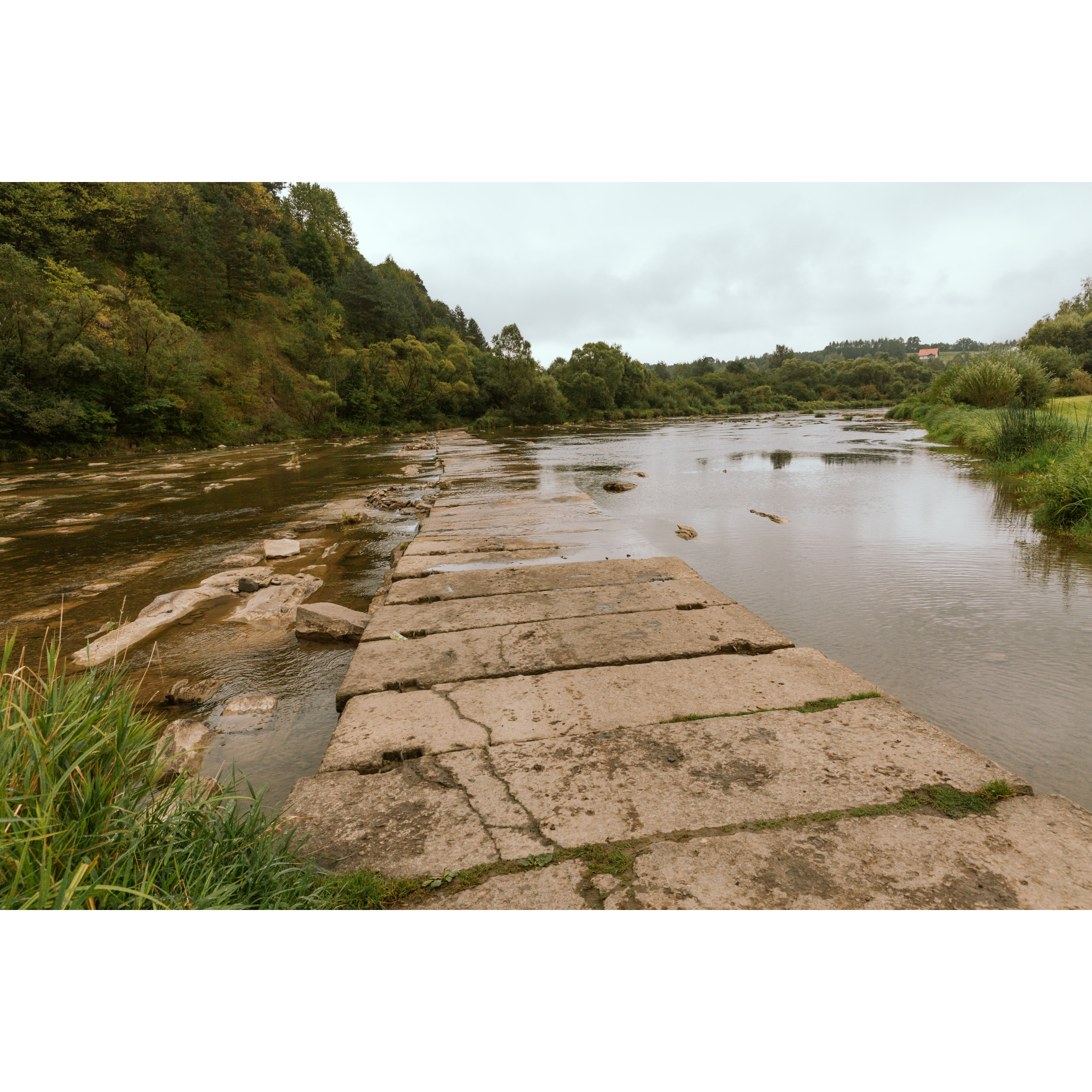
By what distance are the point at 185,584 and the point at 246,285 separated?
152 feet

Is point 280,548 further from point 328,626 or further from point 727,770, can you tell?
point 727,770

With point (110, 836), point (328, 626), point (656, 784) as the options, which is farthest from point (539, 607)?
point (110, 836)

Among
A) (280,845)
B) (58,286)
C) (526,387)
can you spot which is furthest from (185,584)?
(526,387)

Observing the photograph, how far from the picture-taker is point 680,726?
7.80 ft

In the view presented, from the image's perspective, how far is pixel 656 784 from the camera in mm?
2014

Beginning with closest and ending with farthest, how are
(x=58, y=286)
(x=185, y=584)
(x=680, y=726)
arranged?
(x=680, y=726), (x=185, y=584), (x=58, y=286)

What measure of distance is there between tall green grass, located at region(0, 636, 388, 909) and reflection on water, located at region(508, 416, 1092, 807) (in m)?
2.79

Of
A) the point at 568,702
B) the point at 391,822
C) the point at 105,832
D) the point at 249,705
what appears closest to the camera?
the point at 105,832

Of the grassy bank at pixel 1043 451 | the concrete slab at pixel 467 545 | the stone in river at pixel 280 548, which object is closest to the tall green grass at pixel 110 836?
the concrete slab at pixel 467 545

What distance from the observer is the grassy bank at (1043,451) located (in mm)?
6246

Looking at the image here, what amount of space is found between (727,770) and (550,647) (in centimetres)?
135

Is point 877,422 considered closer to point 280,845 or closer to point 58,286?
point 280,845

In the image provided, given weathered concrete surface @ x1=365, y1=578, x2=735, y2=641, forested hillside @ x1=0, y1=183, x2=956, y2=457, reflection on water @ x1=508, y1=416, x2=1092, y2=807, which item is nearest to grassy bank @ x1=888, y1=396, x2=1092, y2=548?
reflection on water @ x1=508, y1=416, x2=1092, y2=807

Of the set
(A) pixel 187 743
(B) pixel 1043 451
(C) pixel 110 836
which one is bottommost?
(A) pixel 187 743
